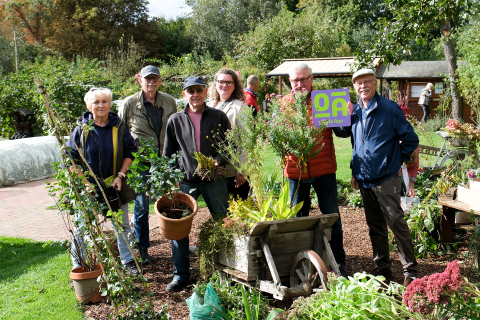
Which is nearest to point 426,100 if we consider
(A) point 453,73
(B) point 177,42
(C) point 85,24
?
(A) point 453,73

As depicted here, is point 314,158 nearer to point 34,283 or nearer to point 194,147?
point 194,147

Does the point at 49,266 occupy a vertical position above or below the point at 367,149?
below

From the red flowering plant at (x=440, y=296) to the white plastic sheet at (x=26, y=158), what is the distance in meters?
8.58

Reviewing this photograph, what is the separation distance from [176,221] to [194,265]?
3.06 feet

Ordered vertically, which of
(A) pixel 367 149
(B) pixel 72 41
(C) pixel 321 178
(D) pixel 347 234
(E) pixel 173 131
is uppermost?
(B) pixel 72 41

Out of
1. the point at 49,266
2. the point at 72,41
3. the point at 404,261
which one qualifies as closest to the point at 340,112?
the point at 404,261

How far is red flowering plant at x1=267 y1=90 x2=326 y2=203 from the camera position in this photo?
313 centimetres

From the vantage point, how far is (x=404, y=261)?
363 centimetres

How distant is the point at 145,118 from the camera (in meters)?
4.47

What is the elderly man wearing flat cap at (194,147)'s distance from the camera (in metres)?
3.71

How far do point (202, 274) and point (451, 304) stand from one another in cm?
208

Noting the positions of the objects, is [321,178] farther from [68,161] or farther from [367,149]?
[68,161]

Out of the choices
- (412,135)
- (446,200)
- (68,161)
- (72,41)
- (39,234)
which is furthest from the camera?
(72,41)

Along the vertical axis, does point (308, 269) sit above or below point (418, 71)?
below
